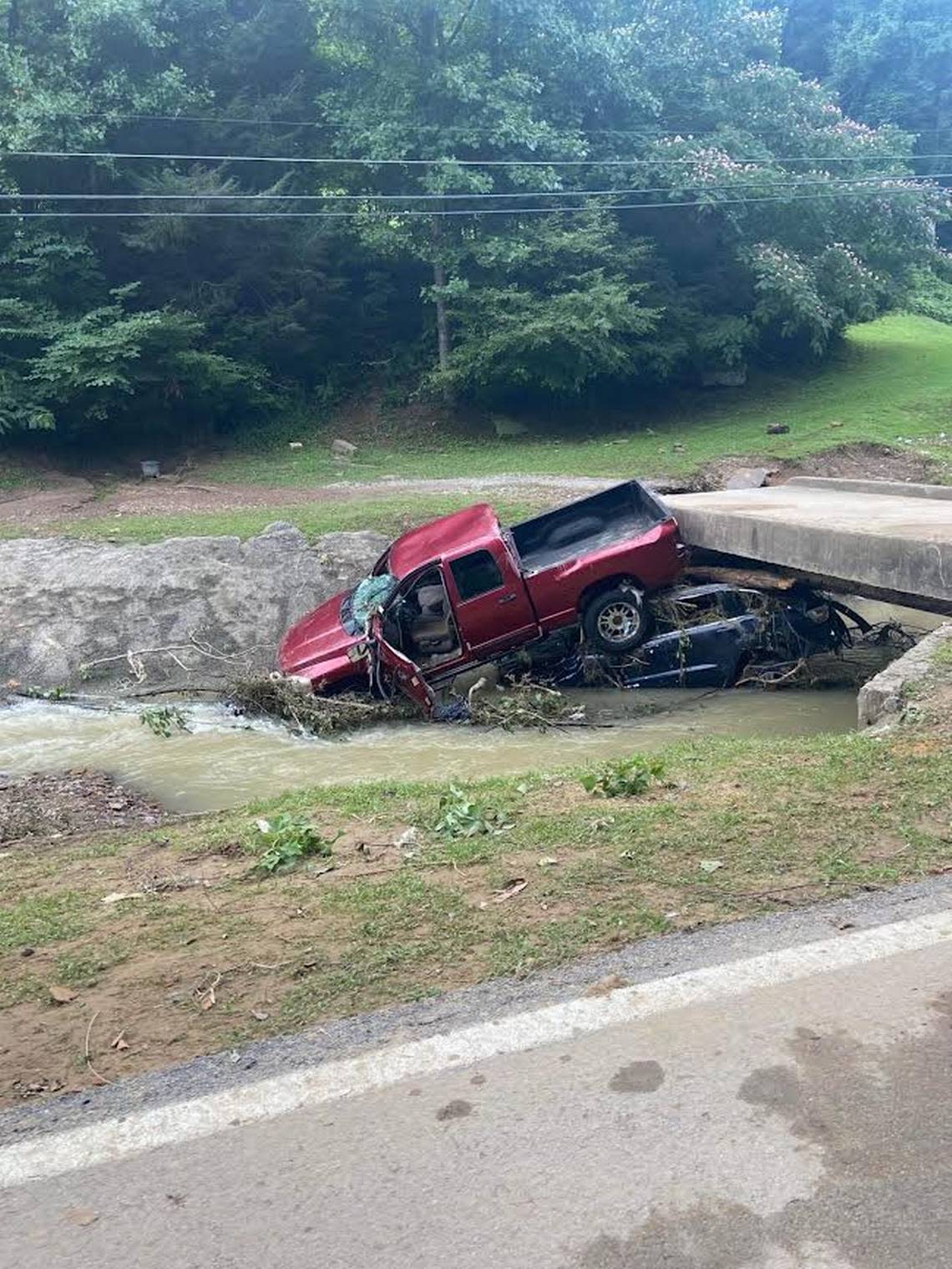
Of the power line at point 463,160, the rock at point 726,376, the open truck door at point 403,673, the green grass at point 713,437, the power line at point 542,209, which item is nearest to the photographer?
the open truck door at point 403,673

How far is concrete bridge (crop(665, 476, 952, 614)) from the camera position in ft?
27.7

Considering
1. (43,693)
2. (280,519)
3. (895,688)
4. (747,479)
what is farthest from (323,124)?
(895,688)

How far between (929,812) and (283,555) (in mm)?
10422

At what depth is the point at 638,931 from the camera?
13.0 feet

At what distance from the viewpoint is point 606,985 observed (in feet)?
11.9

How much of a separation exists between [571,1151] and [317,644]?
27.4 feet

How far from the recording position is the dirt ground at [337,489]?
17.8m

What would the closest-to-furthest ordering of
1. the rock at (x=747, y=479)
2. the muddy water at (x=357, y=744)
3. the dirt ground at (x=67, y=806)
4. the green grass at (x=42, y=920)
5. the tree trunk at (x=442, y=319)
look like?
the green grass at (x=42, y=920) → the dirt ground at (x=67, y=806) → the muddy water at (x=357, y=744) → the rock at (x=747, y=479) → the tree trunk at (x=442, y=319)

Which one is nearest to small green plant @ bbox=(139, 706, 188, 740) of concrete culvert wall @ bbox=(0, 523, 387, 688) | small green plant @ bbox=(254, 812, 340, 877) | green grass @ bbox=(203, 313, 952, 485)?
concrete culvert wall @ bbox=(0, 523, 387, 688)

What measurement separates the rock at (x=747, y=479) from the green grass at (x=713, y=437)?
3.09 ft

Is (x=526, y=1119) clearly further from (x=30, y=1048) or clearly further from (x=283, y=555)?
(x=283, y=555)

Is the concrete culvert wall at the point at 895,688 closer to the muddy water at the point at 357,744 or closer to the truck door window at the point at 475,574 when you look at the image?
the muddy water at the point at 357,744

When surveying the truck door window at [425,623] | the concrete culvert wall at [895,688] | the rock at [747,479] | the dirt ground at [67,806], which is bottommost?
the dirt ground at [67,806]

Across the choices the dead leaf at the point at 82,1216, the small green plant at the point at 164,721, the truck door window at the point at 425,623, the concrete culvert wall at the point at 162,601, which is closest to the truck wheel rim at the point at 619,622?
the truck door window at the point at 425,623
